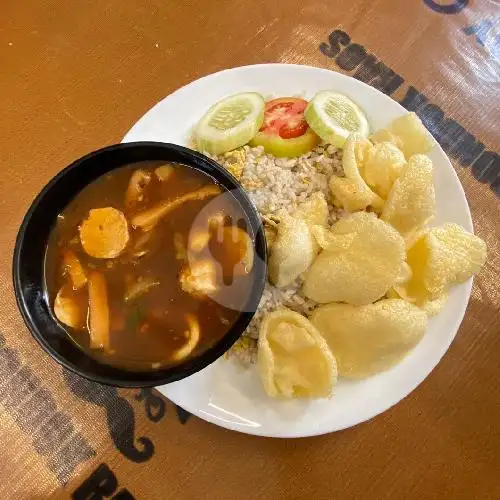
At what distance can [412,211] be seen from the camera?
4.24ft

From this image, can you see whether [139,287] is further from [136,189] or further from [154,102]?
[154,102]

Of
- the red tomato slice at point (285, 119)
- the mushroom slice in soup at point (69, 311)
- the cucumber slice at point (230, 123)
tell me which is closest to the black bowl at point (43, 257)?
the mushroom slice in soup at point (69, 311)

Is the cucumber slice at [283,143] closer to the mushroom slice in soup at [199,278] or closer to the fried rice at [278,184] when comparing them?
the fried rice at [278,184]

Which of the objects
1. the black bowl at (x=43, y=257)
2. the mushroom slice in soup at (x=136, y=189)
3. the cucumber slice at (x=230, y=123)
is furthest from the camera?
the cucumber slice at (x=230, y=123)

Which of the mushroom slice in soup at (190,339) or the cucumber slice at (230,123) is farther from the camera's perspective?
the cucumber slice at (230,123)

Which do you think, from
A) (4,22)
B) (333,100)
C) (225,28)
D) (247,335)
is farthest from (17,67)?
(247,335)

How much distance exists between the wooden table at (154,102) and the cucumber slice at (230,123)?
352 mm

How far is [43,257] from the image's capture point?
3.94 ft

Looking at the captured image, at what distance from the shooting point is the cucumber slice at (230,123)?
1.36 meters

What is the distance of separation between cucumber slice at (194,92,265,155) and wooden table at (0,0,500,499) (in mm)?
352

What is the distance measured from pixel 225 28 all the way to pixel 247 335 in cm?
101

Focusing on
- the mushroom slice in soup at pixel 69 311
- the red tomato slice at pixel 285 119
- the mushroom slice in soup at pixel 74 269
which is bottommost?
the mushroom slice in soup at pixel 69 311

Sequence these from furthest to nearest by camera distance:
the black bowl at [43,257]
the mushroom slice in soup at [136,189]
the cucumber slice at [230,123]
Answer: the cucumber slice at [230,123]
the mushroom slice in soup at [136,189]
the black bowl at [43,257]

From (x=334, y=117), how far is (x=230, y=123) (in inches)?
10.4
